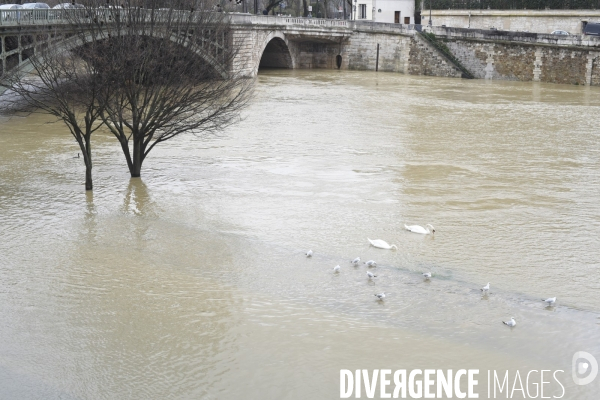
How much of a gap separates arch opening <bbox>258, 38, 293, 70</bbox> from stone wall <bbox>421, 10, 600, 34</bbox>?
1249 cm

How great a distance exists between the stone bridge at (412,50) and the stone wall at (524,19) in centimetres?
644

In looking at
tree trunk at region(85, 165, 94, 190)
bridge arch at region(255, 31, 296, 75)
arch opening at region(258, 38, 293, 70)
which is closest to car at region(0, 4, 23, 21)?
tree trunk at region(85, 165, 94, 190)

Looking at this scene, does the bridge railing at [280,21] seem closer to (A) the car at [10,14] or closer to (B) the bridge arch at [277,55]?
(B) the bridge arch at [277,55]

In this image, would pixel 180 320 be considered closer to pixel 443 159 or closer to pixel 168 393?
pixel 168 393

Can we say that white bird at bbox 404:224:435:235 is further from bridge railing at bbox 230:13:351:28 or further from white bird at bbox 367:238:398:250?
bridge railing at bbox 230:13:351:28

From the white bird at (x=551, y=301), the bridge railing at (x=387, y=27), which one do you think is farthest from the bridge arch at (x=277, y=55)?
the white bird at (x=551, y=301)

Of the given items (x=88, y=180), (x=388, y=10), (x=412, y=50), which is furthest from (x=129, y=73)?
(x=388, y=10)

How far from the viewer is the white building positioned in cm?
5703

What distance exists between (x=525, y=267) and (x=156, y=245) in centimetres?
562

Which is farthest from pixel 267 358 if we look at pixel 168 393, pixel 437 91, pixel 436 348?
pixel 437 91

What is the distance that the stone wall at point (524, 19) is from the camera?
4588 cm

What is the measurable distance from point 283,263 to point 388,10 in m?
48.3

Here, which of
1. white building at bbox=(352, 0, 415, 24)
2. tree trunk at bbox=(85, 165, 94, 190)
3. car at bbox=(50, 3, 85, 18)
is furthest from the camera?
white building at bbox=(352, 0, 415, 24)

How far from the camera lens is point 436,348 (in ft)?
28.9
